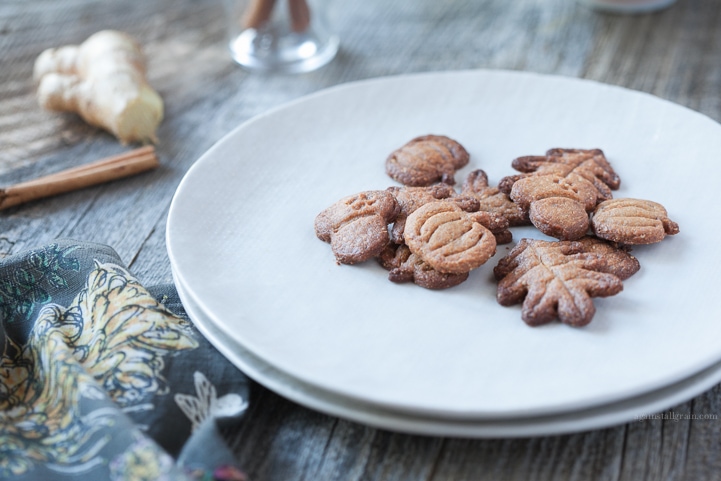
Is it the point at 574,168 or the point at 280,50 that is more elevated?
the point at 574,168

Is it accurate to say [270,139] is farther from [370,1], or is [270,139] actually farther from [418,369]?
[370,1]

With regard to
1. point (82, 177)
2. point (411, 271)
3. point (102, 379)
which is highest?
point (411, 271)

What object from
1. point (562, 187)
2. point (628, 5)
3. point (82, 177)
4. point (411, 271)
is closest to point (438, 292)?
point (411, 271)

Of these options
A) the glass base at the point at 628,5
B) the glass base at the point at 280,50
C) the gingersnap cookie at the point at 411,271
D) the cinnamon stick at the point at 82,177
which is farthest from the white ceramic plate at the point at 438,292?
the glass base at the point at 628,5

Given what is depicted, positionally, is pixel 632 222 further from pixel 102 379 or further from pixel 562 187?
pixel 102 379

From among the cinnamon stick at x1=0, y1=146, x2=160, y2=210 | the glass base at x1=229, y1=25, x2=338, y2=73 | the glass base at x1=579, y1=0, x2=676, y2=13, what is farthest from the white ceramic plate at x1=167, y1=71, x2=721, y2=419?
the glass base at x1=579, y1=0, x2=676, y2=13

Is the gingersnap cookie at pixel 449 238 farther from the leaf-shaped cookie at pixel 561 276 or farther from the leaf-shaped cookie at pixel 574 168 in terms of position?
the leaf-shaped cookie at pixel 574 168
